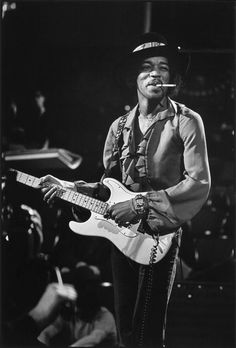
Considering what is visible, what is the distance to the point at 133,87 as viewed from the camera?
3070mm

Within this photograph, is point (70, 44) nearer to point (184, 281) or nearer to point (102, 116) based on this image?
point (102, 116)

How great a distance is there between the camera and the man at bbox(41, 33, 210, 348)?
301cm

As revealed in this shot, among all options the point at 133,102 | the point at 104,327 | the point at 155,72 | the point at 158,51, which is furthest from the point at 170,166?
the point at 104,327

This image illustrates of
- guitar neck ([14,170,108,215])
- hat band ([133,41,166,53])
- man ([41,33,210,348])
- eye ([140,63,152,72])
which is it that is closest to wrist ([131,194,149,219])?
man ([41,33,210,348])

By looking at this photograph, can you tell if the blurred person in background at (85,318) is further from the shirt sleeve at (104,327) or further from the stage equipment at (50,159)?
the stage equipment at (50,159)

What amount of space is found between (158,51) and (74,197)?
0.83 metres

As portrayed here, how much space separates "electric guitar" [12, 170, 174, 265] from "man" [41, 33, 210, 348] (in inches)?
1.0

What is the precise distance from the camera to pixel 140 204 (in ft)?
9.87

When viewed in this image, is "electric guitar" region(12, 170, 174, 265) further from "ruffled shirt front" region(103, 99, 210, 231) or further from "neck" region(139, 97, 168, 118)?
"neck" region(139, 97, 168, 118)

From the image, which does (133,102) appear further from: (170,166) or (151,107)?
(170,166)

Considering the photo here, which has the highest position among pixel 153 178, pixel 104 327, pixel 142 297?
pixel 153 178

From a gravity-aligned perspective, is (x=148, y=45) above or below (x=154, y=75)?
above

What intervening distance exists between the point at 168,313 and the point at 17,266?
788 mm

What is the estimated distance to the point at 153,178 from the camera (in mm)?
3008
